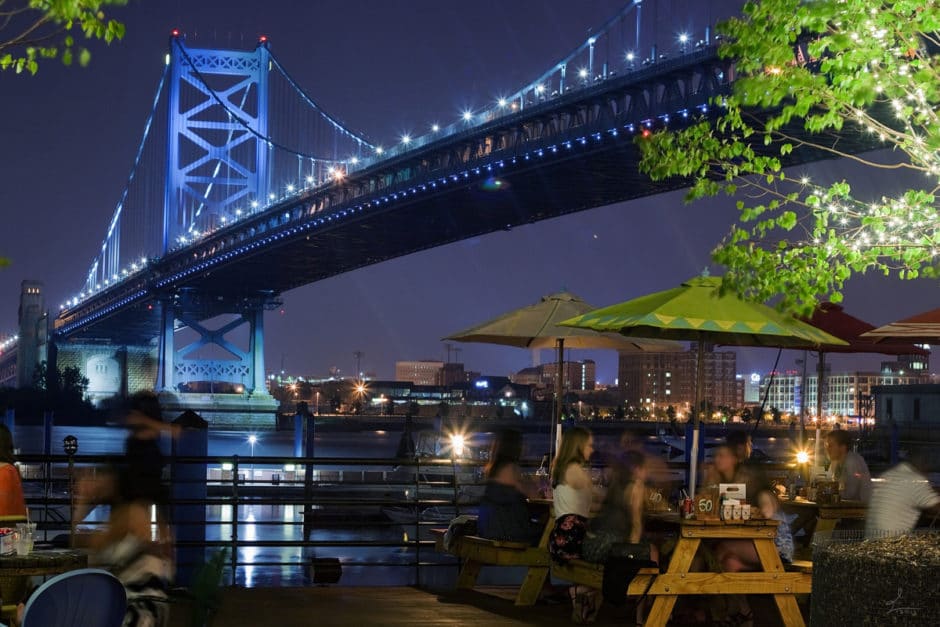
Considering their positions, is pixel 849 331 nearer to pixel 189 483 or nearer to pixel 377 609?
pixel 377 609

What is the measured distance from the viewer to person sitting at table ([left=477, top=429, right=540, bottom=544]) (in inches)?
309

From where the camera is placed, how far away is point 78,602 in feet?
12.1

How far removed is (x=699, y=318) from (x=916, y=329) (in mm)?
2160

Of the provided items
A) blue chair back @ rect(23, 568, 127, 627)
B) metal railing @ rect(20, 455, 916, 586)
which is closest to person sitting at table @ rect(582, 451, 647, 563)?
metal railing @ rect(20, 455, 916, 586)

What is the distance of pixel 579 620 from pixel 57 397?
64148 millimetres

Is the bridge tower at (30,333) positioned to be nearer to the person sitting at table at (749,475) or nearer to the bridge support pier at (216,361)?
the bridge support pier at (216,361)

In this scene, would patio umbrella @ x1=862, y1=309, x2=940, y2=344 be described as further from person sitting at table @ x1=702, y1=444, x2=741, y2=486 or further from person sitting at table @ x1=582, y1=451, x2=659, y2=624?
person sitting at table @ x1=582, y1=451, x2=659, y2=624

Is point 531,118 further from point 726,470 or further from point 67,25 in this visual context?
point 67,25

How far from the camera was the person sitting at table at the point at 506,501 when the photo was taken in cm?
785

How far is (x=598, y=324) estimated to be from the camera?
25.8 feet

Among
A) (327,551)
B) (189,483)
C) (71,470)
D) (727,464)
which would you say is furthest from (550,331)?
(327,551)

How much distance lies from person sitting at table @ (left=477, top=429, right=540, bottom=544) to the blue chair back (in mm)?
4211

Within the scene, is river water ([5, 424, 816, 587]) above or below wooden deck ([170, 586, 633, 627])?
below

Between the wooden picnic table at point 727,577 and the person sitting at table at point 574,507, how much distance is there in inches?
19.0
